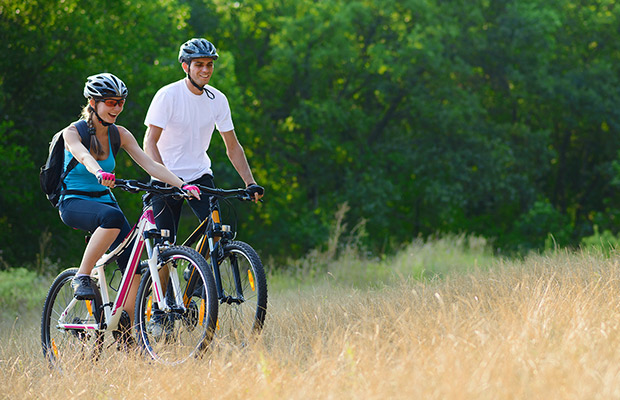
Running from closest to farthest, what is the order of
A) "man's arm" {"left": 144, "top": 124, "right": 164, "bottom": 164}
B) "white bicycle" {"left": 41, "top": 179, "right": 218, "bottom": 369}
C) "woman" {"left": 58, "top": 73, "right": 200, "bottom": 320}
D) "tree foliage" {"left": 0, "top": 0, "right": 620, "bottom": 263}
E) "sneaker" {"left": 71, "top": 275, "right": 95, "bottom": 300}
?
"white bicycle" {"left": 41, "top": 179, "right": 218, "bottom": 369} → "woman" {"left": 58, "top": 73, "right": 200, "bottom": 320} → "sneaker" {"left": 71, "top": 275, "right": 95, "bottom": 300} → "man's arm" {"left": 144, "top": 124, "right": 164, "bottom": 164} → "tree foliage" {"left": 0, "top": 0, "right": 620, "bottom": 263}

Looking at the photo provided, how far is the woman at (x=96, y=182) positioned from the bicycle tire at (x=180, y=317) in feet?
0.98

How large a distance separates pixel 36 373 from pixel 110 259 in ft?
2.92

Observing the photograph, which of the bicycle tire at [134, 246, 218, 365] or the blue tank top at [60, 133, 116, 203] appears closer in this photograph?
the bicycle tire at [134, 246, 218, 365]

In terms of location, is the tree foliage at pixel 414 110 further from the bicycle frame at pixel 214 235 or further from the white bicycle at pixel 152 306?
the bicycle frame at pixel 214 235

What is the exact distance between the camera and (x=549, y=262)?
618cm

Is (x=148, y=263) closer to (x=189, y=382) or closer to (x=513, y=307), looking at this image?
(x=189, y=382)

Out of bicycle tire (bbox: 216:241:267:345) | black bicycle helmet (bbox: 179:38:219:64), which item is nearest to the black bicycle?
bicycle tire (bbox: 216:241:267:345)

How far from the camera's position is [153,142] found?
5.22 m

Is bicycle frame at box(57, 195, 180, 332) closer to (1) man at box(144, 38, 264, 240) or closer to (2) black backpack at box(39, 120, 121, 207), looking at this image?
(1) man at box(144, 38, 264, 240)

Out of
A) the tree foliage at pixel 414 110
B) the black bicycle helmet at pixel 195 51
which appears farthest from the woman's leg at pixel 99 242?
the tree foliage at pixel 414 110

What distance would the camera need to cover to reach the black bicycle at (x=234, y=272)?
15.3 feet

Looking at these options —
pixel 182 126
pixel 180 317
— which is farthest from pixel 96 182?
pixel 180 317

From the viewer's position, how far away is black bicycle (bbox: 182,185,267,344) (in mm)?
4668

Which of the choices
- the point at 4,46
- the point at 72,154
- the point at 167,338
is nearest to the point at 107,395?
the point at 167,338
